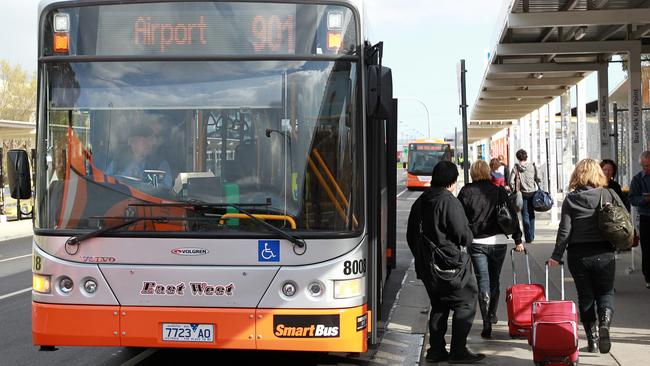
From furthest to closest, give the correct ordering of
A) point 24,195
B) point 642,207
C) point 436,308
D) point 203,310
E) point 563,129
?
point 563,129
point 642,207
point 436,308
point 24,195
point 203,310

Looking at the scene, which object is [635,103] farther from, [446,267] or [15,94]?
[15,94]

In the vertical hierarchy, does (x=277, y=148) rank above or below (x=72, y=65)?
below

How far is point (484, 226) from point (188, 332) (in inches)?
128

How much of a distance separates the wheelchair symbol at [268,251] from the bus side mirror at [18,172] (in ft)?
6.33

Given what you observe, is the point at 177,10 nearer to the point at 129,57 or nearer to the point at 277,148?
the point at 129,57

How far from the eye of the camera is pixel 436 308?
25.0 ft

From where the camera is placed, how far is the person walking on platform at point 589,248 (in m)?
7.57

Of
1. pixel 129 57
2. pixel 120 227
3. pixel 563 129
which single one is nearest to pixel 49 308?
pixel 120 227

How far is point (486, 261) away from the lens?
8445 mm

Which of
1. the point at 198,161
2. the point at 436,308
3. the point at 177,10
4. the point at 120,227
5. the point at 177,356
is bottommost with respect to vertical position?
the point at 177,356

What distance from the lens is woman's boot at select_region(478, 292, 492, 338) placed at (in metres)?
8.48

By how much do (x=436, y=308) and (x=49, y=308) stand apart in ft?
10.6

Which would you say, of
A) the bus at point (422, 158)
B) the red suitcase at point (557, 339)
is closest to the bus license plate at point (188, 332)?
the red suitcase at point (557, 339)

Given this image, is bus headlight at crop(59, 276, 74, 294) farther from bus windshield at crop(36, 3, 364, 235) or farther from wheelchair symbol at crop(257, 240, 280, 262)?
wheelchair symbol at crop(257, 240, 280, 262)
